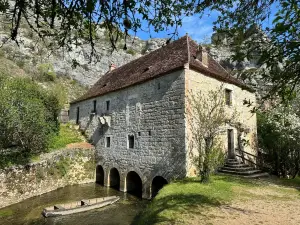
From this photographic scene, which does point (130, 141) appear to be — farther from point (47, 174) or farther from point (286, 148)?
point (286, 148)

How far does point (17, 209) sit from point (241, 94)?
14758 mm

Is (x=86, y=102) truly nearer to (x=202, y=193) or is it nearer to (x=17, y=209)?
(x=17, y=209)

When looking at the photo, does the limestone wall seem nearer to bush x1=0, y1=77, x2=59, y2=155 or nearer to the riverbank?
the riverbank

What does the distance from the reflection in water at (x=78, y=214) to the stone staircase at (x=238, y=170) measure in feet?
15.9

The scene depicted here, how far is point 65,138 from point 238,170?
45.4 ft

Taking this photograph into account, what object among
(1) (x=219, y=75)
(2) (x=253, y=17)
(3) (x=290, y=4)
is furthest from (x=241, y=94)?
(3) (x=290, y=4)

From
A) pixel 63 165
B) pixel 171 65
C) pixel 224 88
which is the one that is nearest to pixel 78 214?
pixel 63 165

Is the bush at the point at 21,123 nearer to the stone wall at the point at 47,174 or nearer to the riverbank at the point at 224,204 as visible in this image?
the stone wall at the point at 47,174

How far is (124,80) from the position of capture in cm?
1672

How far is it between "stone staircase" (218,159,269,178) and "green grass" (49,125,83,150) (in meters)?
11.9

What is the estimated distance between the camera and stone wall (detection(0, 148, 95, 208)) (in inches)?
491

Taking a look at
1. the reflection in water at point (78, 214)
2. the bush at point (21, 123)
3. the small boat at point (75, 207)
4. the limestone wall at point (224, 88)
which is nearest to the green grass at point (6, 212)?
the reflection in water at point (78, 214)

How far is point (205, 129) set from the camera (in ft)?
35.6

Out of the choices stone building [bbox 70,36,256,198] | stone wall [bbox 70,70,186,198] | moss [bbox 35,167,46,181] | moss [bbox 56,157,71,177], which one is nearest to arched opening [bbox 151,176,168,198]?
stone building [bbox 70,36,256,198]
